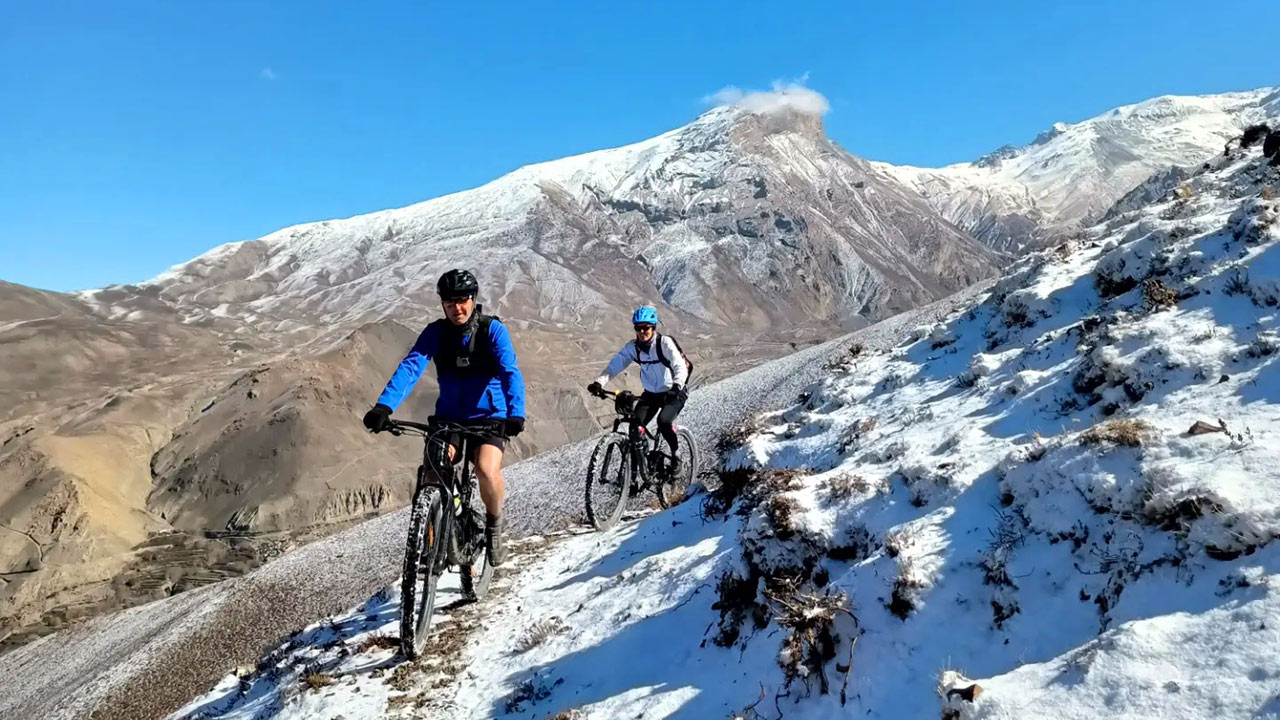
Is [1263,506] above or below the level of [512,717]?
above

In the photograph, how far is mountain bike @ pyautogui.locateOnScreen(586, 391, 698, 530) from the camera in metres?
9.66

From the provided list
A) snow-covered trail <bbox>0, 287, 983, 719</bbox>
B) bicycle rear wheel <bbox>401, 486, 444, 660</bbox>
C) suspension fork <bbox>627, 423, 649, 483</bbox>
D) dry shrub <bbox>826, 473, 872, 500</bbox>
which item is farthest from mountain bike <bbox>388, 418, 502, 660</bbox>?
snow-covered trail <bbox>0, 287, 983, 719</bbox>

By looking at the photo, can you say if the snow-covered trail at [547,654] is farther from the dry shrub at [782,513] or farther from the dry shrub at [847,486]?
the dry shrub at [847,486]

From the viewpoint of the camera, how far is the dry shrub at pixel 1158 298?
6805 millimetres

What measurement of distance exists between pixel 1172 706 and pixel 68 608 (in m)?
52.8

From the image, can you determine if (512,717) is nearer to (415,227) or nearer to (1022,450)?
(1022,450)

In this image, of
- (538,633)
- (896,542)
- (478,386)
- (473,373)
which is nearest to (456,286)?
(473,373)

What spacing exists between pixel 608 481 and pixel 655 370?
1697 millimetres

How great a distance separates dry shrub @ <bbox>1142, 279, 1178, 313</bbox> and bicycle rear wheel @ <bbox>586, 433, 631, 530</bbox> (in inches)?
241

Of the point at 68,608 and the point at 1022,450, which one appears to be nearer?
the point at 1022,450

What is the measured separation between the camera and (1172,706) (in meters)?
2.87

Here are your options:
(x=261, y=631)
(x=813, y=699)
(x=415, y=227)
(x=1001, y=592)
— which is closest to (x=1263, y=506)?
(x=1001, y=592)

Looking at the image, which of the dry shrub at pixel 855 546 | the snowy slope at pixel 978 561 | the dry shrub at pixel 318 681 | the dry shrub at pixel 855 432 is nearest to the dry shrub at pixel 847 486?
the snowy slope at pixel 978 561

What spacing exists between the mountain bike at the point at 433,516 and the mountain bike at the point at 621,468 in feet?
10.8
